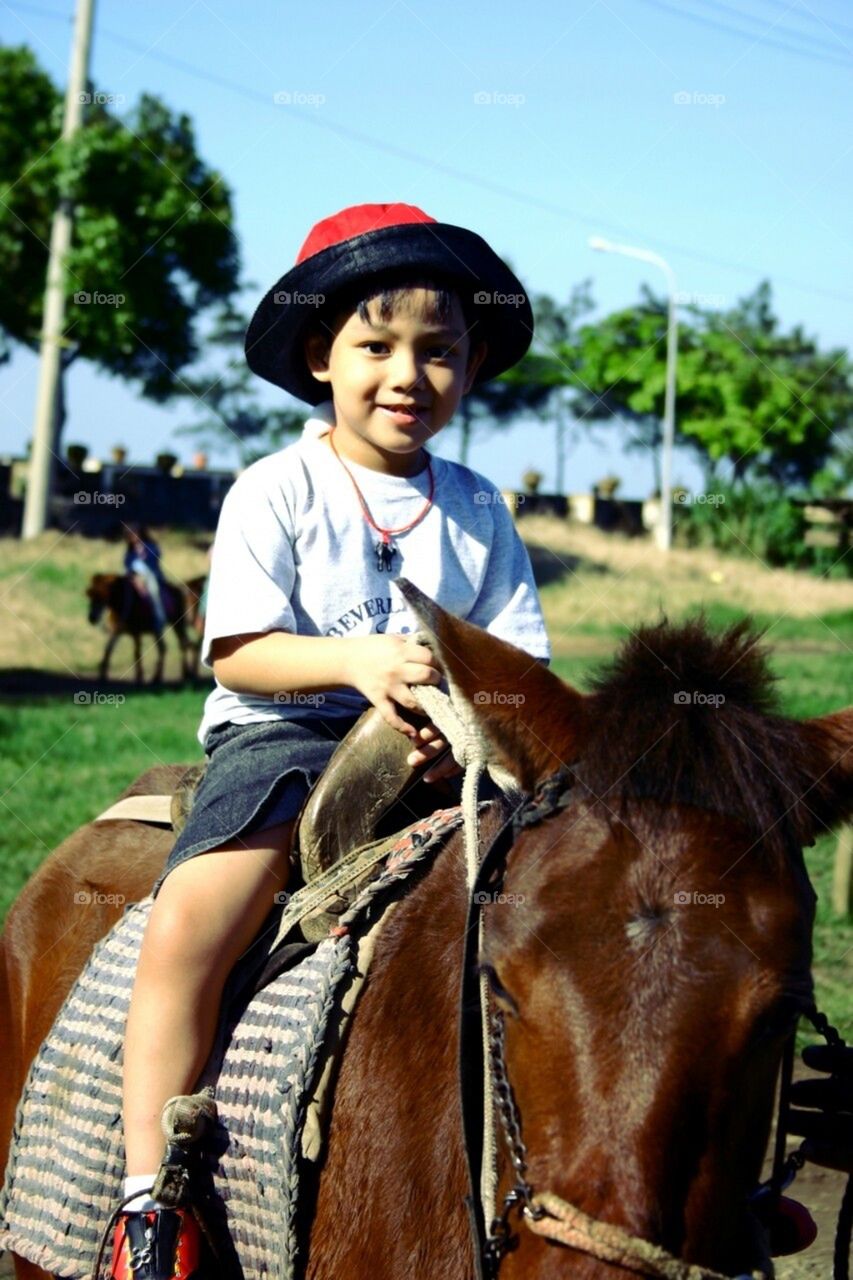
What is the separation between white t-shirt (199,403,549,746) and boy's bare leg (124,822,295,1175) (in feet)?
1.15

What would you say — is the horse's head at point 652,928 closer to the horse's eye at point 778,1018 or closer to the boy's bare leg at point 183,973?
the horse's eye at point 778,1018

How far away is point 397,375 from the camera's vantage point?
8.59ft

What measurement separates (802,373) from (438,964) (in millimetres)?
54083

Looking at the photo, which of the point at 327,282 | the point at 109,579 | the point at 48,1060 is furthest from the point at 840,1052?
the point at 109,579

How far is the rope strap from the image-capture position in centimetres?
159

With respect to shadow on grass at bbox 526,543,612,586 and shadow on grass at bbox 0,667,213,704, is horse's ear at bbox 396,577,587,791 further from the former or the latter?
shadow on grass at bbox 526,543,612,586

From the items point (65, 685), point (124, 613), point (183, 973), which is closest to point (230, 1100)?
point (183, 973)

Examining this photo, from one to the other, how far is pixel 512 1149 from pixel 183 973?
2.52 feet

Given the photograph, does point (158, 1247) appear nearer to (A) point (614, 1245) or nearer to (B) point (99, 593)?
(A) point (614, 1245)

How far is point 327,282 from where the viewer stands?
8.55 feet

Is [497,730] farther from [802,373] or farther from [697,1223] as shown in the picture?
[802,373]

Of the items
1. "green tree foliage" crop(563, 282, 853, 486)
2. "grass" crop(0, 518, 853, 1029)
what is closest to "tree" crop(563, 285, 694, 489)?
"green tree foliage" crop(563, 282, 853, 486)

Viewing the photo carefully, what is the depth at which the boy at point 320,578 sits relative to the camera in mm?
2305

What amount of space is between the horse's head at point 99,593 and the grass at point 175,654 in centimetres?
76
